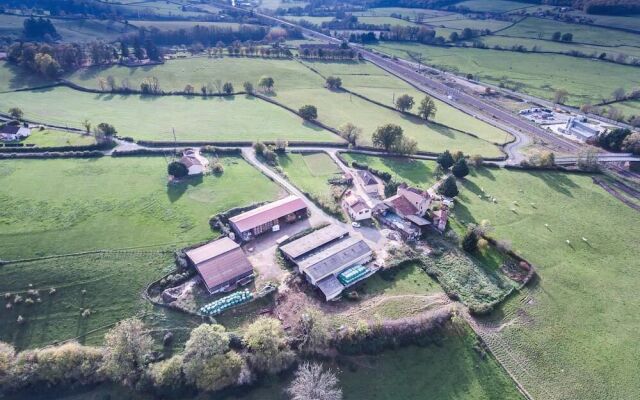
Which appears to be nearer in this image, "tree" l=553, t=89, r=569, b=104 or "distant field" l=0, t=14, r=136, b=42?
"tree" l=553, t=89, r=569, b=104

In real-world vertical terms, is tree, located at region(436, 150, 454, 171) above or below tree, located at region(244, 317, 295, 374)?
above

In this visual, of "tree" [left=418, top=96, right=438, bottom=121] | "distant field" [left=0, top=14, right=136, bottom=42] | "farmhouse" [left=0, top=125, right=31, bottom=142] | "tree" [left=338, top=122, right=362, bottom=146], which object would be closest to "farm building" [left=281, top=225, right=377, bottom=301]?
"tree" [left=338, top=122, right=362, bottom=146]

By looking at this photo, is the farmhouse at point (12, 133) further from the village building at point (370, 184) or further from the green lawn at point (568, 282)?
the green lawn at point (568, 282)

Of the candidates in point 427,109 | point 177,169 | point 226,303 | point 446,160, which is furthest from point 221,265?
point 427,109

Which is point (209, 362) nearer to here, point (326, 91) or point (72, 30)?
point (326, 91)


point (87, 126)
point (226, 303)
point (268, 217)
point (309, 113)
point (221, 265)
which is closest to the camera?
point (226, 303)

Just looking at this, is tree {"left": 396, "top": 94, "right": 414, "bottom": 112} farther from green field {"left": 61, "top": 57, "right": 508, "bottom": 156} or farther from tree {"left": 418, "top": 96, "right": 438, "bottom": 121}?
tree {"left": 418, "top": 96, "right": 438, "bottom": 121}
